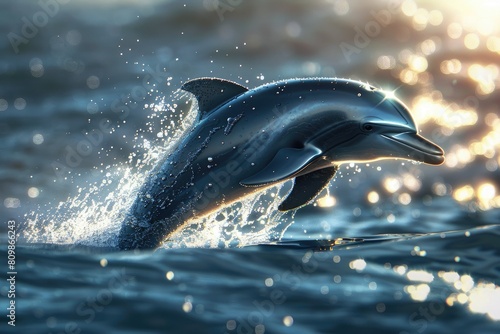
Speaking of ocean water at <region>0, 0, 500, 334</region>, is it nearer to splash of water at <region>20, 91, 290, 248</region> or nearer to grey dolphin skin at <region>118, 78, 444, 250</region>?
splash of water at <region>20, 91, 290, 248</region>

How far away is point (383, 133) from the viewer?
30.2 ft

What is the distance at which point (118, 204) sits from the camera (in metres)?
10.6

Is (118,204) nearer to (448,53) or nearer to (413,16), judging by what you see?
(448,53)

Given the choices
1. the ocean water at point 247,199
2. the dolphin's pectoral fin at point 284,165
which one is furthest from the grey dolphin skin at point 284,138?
the ocean water at point 247,199

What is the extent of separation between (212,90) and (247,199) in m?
1.65

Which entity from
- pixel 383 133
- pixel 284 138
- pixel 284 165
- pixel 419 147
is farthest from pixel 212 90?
pixel 419 147

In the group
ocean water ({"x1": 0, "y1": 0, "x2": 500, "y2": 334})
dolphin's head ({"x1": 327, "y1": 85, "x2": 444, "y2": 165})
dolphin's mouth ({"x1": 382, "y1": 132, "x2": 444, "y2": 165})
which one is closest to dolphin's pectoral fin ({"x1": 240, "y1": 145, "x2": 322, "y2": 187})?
dolphin's head ({"x1": 327, "y1": 85, "x2": 444, "y2": 165})

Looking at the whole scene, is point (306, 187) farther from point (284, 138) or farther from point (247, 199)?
point (247, 199)

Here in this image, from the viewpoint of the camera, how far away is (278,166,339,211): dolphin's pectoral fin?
9.44 m

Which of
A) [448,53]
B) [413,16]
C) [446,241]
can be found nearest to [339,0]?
[413,16]

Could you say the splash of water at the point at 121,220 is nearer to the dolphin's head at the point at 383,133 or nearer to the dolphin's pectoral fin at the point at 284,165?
the dolphin's pectoral fin at the point at 284,165

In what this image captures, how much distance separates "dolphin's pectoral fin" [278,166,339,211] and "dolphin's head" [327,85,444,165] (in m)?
0.31

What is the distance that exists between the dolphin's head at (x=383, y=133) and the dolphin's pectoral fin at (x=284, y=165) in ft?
1.18

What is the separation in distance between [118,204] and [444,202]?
5755 mm
